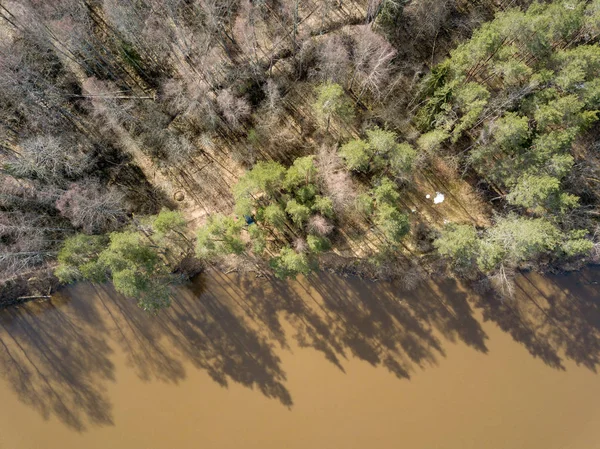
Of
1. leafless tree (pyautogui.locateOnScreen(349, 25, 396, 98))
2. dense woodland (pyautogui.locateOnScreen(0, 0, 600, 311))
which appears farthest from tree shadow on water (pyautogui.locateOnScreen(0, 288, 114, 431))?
leafless tree (pyautogui.locateOnScreen(349, 25, 396, 98))

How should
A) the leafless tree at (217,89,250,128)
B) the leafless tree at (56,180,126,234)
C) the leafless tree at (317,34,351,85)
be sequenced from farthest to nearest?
the leafless tree at (217,89,250,128), the leafless tree at (317,34,351,85), the leafless tree at (56,180,126,234)

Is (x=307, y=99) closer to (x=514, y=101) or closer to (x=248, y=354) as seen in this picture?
(x=514, y=101)

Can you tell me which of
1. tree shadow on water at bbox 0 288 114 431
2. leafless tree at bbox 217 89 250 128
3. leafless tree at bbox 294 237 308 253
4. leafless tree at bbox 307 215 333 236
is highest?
leafless tree at bbox 217 89 250 128

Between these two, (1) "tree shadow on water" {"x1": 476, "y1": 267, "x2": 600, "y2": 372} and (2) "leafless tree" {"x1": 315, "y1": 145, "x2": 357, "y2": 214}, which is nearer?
(2) "leafless tree" {"x1": 315, "y1": 145, "x2": 357, "y2": 214}

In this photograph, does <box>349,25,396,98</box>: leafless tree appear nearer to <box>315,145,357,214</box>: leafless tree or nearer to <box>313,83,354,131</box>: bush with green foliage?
<box>313,83,354,131</box>: bush with green foliage

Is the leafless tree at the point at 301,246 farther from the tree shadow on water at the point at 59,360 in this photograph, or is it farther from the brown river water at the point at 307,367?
the tree shadow on water at the point at 59,360

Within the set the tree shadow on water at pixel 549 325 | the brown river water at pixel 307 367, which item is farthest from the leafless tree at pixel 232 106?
the tree shadow on water at pixel 549 325

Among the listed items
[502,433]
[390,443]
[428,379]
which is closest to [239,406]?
[390,443]
